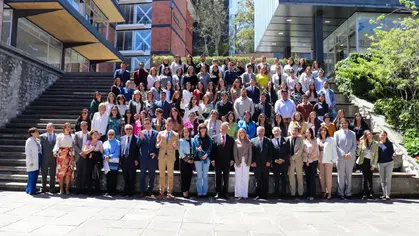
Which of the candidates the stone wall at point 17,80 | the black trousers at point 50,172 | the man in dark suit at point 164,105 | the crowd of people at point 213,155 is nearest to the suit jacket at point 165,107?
the man in dark suit at point 164,105

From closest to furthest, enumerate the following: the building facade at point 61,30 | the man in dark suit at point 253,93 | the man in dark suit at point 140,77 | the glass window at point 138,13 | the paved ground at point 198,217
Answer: the paved ground at point 198,217
the man in dark suit at point 253,93
the man in dark suit at point 140,77
the building facade at point 61,30
the glass window at point 138,13

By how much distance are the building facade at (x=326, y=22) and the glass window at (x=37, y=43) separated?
13655mm

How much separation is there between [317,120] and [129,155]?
5.31 m

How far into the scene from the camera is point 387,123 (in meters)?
10.9

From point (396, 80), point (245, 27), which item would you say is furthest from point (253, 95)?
point (245, 27)

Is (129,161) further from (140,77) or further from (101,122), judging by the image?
(140,77)

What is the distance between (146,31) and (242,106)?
103 feet

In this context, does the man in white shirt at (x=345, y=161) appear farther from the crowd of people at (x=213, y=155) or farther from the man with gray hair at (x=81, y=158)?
the man with gray hair at (x=81, y=158)

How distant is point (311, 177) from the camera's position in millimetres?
8227

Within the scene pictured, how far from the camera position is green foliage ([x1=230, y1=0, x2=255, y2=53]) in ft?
129

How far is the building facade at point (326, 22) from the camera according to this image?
16.7m

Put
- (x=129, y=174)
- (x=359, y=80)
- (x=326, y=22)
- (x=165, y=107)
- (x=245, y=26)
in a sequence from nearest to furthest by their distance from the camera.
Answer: (x=129, y=174), (x=165, y=107), (x=359, y=80), (x=326, y=22), (x=245, y=26)

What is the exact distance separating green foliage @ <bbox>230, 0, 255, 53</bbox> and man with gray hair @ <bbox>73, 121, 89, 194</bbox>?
33.2m

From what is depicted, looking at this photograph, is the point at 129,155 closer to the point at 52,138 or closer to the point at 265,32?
the point at 52,138
